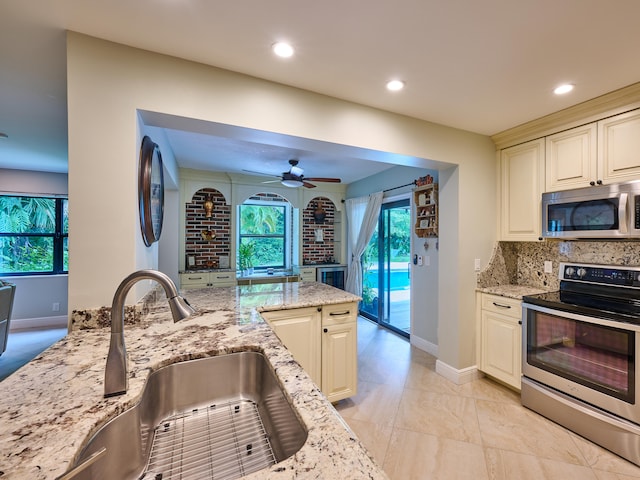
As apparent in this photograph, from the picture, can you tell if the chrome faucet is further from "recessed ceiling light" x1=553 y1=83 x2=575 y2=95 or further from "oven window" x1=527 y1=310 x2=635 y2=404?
"recessed ceiling light" x1=553 y1=83 x2=575 y2=95

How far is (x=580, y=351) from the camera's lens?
80.9 inches

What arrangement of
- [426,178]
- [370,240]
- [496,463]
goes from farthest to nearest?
[370,240] < [426,178] < [496,463]

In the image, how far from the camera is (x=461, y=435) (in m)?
2.04

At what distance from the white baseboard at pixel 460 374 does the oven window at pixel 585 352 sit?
610 millimetres

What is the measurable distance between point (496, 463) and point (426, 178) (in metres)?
2.65

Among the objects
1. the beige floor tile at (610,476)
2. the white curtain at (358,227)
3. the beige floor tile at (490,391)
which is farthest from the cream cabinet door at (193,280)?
the beige floor tile at (610,476)

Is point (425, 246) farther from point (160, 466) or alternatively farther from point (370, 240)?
point (160, 466)

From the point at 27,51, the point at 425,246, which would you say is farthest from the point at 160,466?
the point at 425,246

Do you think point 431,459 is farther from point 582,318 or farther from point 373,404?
point 582,318

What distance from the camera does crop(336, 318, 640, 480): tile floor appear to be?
68.2 inches

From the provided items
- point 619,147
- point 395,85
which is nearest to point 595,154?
point 619,147

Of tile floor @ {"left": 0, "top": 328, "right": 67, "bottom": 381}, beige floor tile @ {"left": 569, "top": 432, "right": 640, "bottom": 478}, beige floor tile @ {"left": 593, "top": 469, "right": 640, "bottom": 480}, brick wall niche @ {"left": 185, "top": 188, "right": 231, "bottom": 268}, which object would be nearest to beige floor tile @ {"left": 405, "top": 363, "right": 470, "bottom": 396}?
beige floor tile @ {"left": 569, "top": 432, "right": 640, "bottom": 478}

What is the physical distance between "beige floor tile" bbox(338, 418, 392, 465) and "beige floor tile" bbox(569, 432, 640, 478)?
48.3 inches

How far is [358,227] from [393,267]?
103 cm
